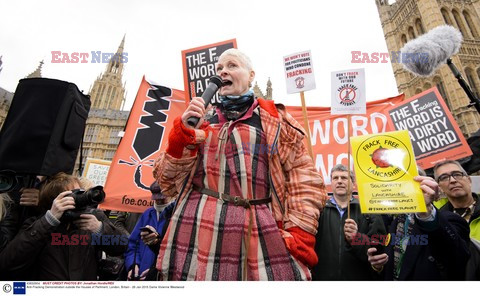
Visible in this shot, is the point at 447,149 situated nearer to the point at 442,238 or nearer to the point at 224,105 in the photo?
the point at 442,238

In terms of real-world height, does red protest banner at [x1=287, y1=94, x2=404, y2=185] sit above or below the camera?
above

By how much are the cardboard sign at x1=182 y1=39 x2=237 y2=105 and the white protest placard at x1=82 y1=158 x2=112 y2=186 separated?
713cm

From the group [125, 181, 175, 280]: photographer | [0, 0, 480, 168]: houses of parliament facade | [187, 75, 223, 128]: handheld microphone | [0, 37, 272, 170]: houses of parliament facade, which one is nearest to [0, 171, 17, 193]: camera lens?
[125, 181, 175, 280]: photographer

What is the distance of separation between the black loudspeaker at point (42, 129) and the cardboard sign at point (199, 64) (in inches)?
82.3

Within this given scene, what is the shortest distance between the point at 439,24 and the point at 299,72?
103ft

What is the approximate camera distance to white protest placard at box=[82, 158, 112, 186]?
9859 mm

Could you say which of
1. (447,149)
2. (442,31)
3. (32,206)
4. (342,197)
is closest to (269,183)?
(342,197)

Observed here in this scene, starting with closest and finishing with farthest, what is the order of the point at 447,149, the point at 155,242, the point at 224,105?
the point at 224,105 < the point at 155,242 < the point at 447,149

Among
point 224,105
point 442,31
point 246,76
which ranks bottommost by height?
point 224,105

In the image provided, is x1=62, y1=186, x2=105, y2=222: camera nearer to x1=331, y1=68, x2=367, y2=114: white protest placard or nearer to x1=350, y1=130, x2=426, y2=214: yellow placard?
x1=350, y1=130, x2=426, y2=214: yellow placard

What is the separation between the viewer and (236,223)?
139 centimetres

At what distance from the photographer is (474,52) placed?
83.8 ft

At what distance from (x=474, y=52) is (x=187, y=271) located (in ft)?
118

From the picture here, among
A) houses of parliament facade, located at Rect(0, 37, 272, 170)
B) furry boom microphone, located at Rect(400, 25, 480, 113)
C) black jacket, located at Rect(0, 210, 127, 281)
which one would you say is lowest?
black jacket, located at Rect(0, 210, 127, 281)
